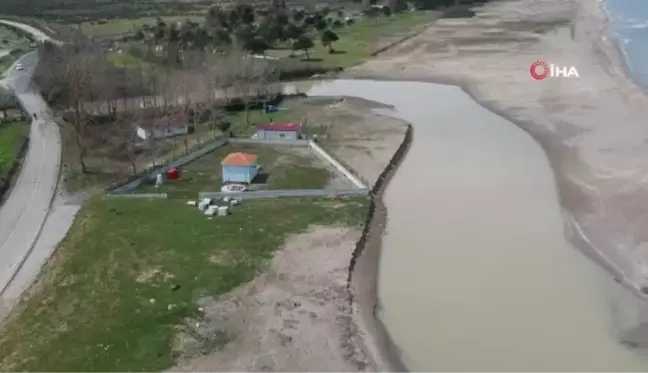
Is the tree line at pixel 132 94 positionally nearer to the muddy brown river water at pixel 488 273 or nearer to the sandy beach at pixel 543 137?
the muddy brown river water at pixel 488 273

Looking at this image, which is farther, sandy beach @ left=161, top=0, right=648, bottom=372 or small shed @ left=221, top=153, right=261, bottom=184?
small shed @ left=221, top=153, right=261, bottom=184

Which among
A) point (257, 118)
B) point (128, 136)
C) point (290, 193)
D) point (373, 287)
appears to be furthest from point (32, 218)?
point (257, 118)

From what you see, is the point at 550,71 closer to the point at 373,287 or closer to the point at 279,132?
the point at 279,132

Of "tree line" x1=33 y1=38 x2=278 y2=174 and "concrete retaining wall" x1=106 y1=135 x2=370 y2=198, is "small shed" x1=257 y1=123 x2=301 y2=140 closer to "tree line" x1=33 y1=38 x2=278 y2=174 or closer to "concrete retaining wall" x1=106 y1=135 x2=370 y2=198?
"concrete retaining wall" x1=106 y1=135 x2=370 y2=198

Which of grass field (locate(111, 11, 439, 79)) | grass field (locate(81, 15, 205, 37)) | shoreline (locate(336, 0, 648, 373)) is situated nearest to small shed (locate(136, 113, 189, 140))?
grass field (locate(111, 11, 439, 79))

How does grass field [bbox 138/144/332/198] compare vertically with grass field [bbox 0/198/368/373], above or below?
below

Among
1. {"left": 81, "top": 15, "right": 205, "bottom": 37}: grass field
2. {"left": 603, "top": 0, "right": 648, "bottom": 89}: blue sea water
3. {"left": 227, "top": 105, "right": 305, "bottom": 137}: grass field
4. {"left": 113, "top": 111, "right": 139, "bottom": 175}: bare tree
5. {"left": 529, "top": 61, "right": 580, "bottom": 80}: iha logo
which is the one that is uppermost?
{"left": 603, "top": 0, "right": 648, "bottom": 89}: blue sea water
